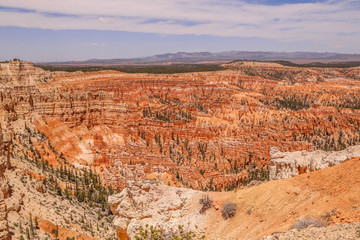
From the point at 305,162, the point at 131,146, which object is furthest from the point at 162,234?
the point at 131,146

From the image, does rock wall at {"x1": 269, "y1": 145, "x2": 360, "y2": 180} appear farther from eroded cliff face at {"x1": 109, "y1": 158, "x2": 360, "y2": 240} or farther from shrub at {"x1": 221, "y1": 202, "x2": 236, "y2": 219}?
shrub at {"x1": 221, "y1": 202, "x2": 236, "y2": 219}

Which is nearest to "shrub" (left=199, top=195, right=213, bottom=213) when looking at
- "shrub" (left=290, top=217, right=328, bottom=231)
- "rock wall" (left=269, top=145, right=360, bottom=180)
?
"shrub" (left=290, top=217, right=328, bottom=231)

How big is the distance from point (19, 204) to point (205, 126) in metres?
32.8

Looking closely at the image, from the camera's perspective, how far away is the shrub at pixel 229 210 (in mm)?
14201

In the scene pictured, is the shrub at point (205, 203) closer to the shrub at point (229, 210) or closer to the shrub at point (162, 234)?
the shrub at point (229, 210)

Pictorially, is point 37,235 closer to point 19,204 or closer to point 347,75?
point 19,204

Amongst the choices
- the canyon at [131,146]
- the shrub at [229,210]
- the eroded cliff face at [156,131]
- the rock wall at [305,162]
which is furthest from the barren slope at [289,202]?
Answer: the eroded cliff face at [156,131]

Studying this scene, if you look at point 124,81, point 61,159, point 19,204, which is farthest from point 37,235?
point 124,81

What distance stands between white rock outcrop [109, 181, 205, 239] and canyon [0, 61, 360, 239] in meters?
0.11

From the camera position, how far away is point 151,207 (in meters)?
16.3

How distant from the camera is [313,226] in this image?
10.1 metres

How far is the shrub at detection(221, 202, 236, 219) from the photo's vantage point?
14.2 metres

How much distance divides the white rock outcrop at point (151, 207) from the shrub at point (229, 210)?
163 cm

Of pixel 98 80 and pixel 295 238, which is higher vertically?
pixel 98 80
